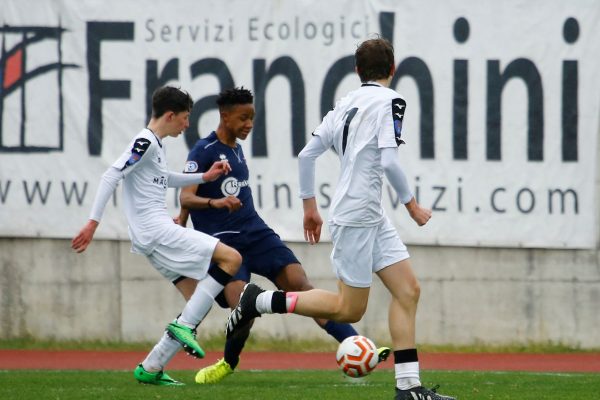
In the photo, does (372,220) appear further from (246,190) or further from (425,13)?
(425,13)

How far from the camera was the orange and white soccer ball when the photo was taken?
6.99 meters

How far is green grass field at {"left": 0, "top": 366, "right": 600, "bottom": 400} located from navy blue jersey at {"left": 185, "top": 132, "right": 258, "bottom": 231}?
116 centimetres

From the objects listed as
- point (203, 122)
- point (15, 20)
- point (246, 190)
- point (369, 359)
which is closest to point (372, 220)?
point (369, 359)

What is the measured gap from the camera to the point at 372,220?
22.5 ft

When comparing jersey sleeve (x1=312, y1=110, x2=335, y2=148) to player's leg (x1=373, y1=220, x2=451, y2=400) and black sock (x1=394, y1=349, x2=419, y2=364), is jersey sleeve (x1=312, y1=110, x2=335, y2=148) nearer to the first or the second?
player's leg (x1=373, y1=220, x2=451, y2=400)

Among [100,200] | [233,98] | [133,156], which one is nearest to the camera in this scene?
[100,200]

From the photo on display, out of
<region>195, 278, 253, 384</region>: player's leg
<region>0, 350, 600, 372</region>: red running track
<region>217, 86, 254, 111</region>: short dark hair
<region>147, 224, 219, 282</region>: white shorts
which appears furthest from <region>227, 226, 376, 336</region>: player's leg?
<region>0, 350, 600, 372</region>: red running track

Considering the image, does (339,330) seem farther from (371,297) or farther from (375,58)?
(371,297)

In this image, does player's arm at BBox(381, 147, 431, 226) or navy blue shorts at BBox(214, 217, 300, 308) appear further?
navy blue shorts at BBox(214, 217, 300, 308)

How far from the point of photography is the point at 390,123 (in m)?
6.64

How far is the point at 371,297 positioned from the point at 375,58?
637cm

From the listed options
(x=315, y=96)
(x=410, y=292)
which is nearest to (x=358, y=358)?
(x=410, y=292)

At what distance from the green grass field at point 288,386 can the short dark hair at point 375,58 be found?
197 cm

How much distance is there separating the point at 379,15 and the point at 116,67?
9.23 ft
